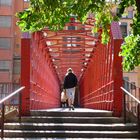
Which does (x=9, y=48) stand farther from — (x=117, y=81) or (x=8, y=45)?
(x=117, y=81)

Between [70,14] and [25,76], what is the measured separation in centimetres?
648

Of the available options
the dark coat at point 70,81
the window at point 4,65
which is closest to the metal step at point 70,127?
the dark coat at point 70,81

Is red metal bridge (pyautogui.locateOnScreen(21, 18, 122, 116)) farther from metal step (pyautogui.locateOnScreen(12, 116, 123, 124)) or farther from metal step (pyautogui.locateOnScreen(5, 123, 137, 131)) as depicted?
metal step (pyautogui.locateOnScreen(5, 123, 137, 131))

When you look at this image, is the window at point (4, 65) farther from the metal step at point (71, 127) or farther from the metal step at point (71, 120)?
the metal step at point (71, 120)

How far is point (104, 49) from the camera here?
60.7 feet

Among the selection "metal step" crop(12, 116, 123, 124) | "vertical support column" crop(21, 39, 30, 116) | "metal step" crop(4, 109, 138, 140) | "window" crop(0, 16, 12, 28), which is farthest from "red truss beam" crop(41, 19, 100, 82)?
"window" crop(0, 16, 12, 28)

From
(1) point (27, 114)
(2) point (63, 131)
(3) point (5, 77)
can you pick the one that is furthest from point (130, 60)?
(3) point (5, 77)

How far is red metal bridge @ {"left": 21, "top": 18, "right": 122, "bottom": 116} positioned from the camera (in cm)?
1450

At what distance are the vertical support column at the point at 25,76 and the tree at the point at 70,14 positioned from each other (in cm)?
569

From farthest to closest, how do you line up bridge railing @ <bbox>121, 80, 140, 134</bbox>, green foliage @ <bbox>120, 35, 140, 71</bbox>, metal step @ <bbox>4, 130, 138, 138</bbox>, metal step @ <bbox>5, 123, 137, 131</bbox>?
metal step @ <bbox>5, 123, 137, 131</bbox> → bridge railing @ <bbox>121, 80, 140, 134</bbox> → metal step @ <bbox>4, 130, 138, 138</bbox> → green foliage @ <bbox>120, 35, 140, 71</bbox>

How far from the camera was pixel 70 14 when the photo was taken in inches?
327

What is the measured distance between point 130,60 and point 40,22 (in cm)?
170

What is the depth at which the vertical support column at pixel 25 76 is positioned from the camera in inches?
557

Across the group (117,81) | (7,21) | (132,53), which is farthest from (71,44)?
(7,21)
